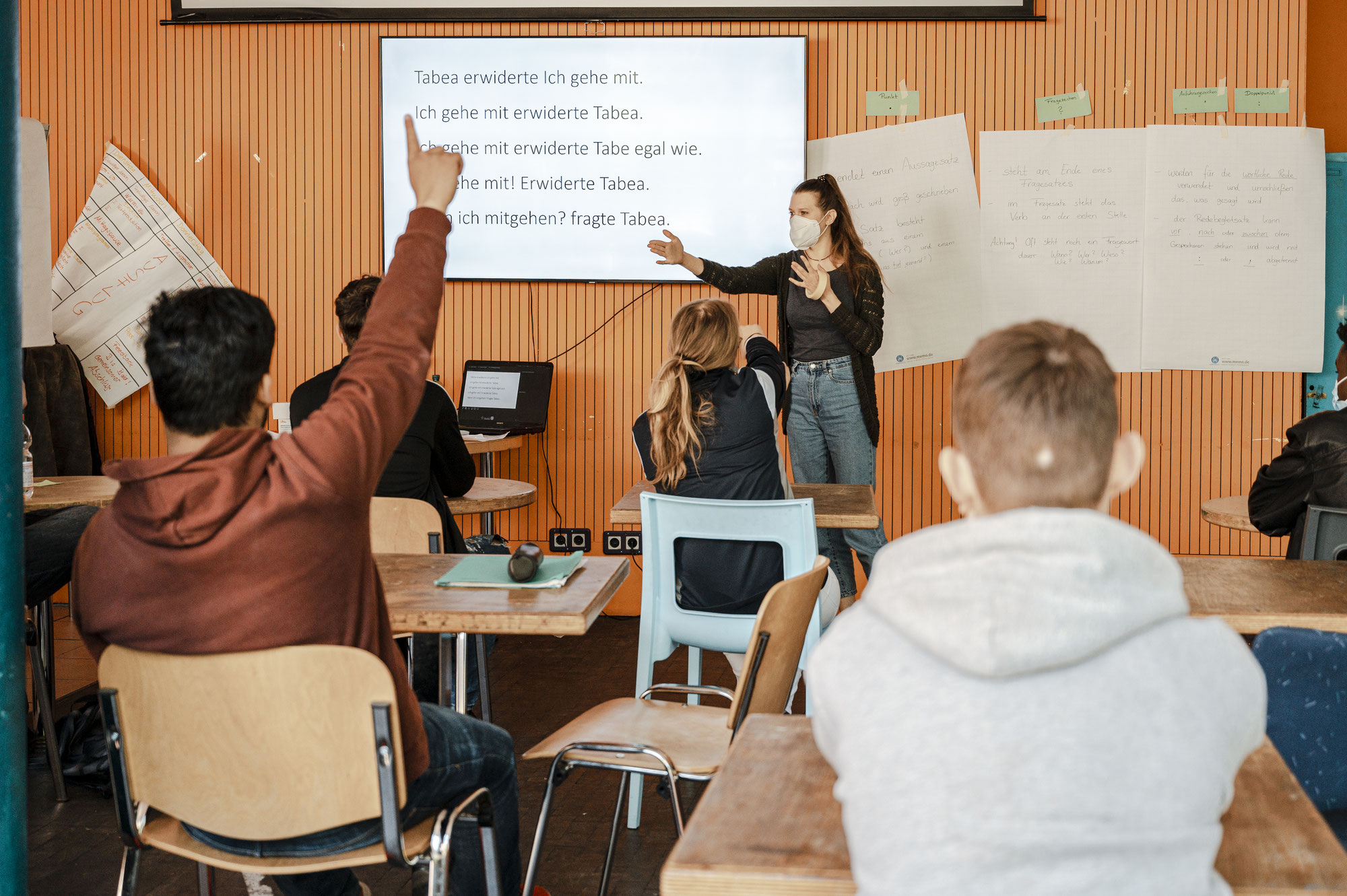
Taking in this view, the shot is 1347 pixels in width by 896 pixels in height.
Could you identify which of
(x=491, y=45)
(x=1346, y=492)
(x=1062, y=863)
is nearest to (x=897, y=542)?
(x=1062, y=863)

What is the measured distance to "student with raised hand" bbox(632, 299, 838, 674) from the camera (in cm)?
269

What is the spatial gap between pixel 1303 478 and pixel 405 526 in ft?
7.25

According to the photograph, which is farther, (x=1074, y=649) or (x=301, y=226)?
(x=301, y=226)

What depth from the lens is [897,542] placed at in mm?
967

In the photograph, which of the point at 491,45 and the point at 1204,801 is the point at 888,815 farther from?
the point at 491,45

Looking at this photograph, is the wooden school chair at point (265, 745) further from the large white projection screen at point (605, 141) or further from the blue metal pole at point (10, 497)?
the large white projection screen at point (605, 141)

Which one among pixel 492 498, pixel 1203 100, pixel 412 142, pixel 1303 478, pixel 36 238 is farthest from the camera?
pixel 1203 100

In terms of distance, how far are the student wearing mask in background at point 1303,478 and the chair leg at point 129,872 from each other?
8.56 feet

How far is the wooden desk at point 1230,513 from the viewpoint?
3.19 m

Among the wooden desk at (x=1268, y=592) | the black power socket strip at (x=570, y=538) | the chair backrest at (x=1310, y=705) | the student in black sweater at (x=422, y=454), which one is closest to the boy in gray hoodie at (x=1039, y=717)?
the chair backrest at (x=1310, y=705)

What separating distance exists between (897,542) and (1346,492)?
213 centimetres

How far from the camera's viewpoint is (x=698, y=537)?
259 centimetres

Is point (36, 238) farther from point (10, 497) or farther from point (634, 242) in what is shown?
point (10, 497)

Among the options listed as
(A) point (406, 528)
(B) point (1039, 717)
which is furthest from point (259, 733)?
(A) point (406, 528)
